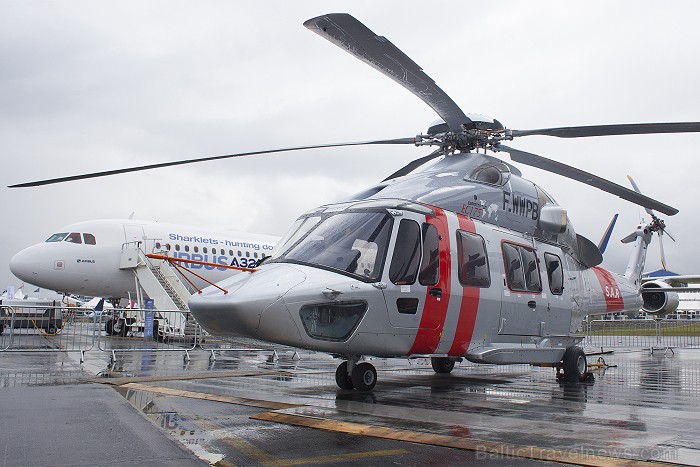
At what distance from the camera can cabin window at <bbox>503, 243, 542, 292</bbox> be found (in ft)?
33.9

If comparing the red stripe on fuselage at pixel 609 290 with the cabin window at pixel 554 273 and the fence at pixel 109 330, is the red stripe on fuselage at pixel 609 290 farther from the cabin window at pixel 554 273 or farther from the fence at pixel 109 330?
the fence at pixel 109 330

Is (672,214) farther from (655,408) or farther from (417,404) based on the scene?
(417,404)

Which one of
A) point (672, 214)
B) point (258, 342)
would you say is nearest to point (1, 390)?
point (258, 342)

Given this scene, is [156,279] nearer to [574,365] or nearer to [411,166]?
[411,166]

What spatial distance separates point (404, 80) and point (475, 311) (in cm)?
344

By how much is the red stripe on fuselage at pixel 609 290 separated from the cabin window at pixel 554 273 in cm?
200

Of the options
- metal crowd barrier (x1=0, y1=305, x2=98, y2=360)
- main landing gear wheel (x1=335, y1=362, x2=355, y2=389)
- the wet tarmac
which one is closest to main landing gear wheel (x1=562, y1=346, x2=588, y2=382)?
the wet tarmac

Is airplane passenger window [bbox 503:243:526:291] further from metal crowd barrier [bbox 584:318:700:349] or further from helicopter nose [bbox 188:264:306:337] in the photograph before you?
metal crowd barrier [bbox 584:318:700:349]

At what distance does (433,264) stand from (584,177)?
379cm

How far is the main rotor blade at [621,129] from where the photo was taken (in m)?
9.16

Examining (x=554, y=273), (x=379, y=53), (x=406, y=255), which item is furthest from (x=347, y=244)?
(x=554, y=273)

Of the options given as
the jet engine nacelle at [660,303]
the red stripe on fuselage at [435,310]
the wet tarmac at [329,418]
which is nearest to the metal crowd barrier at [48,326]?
the wet tarmac at [329,418]

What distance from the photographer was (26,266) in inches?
884

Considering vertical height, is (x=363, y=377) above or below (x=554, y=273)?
below
